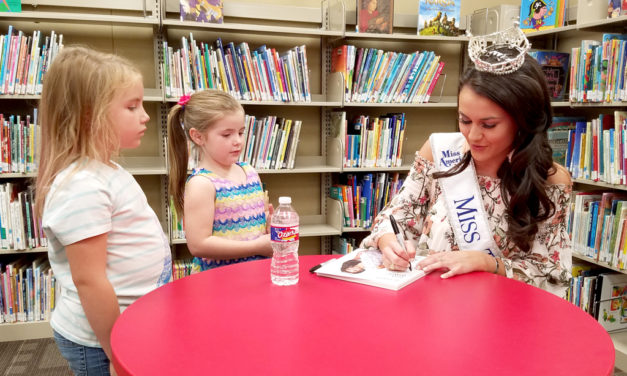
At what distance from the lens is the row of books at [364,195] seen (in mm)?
3232

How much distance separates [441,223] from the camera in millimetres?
1560

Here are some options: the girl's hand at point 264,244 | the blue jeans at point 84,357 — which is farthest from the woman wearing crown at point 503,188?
the blue jeans at point 84,357

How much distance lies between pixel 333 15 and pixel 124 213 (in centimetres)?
240

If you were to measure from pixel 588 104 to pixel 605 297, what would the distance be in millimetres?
1112

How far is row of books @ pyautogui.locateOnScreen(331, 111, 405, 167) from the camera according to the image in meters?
3.16

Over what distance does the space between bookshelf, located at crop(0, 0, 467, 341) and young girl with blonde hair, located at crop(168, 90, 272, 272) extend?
41.2 inches

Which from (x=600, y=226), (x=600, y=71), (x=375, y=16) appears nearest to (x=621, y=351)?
(x=600, y=226)

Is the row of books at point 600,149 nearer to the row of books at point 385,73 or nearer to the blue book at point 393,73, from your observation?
the row of books at point 385,73

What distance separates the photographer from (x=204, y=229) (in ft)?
5.12

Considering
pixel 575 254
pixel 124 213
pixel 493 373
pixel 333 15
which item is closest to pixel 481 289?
pixel 493 373

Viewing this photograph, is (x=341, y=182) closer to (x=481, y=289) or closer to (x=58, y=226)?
(x=481, y=289)

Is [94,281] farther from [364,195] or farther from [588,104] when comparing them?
[588,104]

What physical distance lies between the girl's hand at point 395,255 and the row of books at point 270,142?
1.74 m

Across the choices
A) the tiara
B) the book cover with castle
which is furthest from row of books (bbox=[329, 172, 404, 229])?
the tiara
